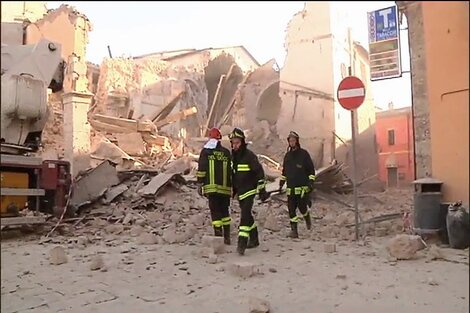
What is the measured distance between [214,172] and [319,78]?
1173 centimetres

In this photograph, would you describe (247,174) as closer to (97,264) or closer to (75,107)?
(97,264)

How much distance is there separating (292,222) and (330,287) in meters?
2.96

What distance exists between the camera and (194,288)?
4.68 meters

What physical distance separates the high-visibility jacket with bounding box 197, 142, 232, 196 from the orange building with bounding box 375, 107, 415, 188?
1572 cm

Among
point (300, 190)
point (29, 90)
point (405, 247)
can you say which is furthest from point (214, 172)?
point (29, 90)

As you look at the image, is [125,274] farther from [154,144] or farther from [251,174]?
[154,144]

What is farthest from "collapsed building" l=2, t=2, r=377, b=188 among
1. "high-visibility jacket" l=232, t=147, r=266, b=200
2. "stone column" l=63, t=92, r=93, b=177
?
"high-visibility jacket" l=232, t=147, r=266, b=200

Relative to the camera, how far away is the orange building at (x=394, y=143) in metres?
21.9

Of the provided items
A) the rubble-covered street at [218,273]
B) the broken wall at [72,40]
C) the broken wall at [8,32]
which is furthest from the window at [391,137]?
the broken wall at [8,32]

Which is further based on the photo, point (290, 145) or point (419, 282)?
point (290, 145)

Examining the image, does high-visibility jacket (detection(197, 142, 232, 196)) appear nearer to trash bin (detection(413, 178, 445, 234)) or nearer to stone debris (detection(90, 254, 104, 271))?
stone debris (detection(90, 254, 104, 271))

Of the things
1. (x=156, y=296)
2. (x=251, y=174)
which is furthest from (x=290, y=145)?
(x=156, y=296)

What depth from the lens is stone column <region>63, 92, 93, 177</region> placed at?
39.3 ft

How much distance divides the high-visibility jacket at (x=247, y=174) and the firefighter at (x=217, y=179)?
0.87 ft
